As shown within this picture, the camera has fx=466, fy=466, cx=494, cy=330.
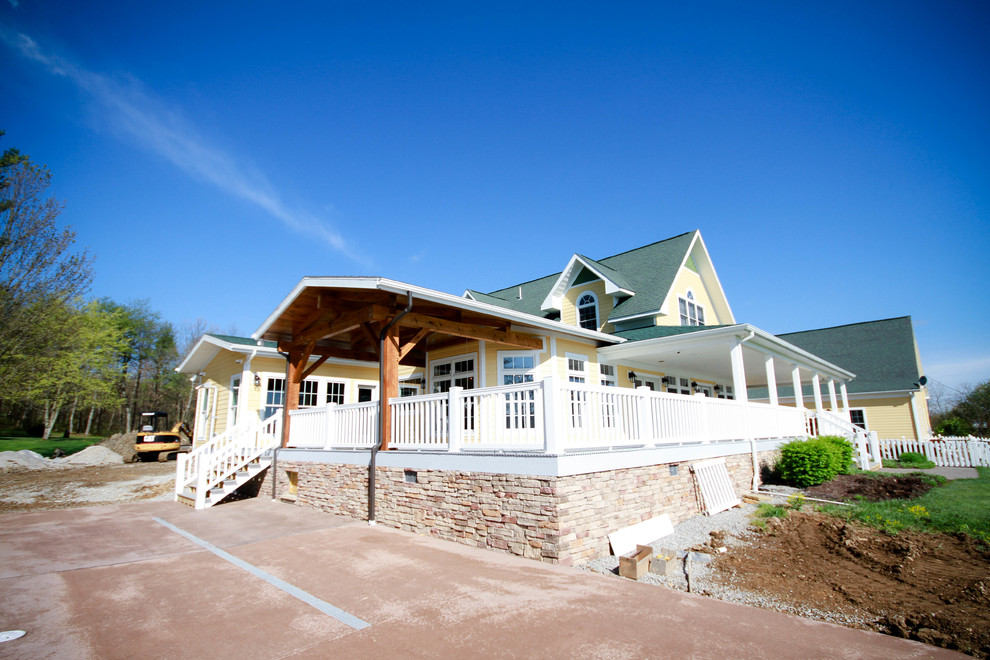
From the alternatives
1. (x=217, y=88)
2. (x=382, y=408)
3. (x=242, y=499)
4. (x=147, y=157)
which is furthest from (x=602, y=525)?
(x=147, y=157)

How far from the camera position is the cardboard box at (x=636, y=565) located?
5449mm

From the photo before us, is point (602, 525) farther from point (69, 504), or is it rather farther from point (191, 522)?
point (69, 504)

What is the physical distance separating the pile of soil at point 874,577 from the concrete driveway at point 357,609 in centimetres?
42

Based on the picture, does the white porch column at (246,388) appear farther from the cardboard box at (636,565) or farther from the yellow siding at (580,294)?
the cardboard box at (636,565)

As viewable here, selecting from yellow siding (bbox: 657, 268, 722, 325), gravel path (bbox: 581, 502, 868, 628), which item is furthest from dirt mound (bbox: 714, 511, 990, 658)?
yellow siding (bbox: 657, 268, 722, 325)

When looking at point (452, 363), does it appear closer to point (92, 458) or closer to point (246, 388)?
point (246, 388)

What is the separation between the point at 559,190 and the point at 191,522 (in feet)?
45.2

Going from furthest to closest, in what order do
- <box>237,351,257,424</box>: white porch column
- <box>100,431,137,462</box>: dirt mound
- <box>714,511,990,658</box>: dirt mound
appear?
<box>100,431,137,462</box>: dirt mound < <box>237,351,257,424</box>: white porch column < <box>714,511,990,658</box>: dirt mound

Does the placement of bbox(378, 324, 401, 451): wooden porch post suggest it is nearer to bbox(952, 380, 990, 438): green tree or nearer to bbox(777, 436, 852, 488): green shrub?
bbox(777, 436, 852, 488): green shrub

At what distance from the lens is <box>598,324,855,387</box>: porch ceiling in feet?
39.7

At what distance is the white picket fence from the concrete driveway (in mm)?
18839

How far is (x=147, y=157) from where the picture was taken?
45.3ft

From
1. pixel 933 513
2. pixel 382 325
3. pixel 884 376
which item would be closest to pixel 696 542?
pixel 933 513

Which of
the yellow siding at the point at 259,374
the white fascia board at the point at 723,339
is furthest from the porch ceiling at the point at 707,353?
the yellow siding at the point at 259,374
